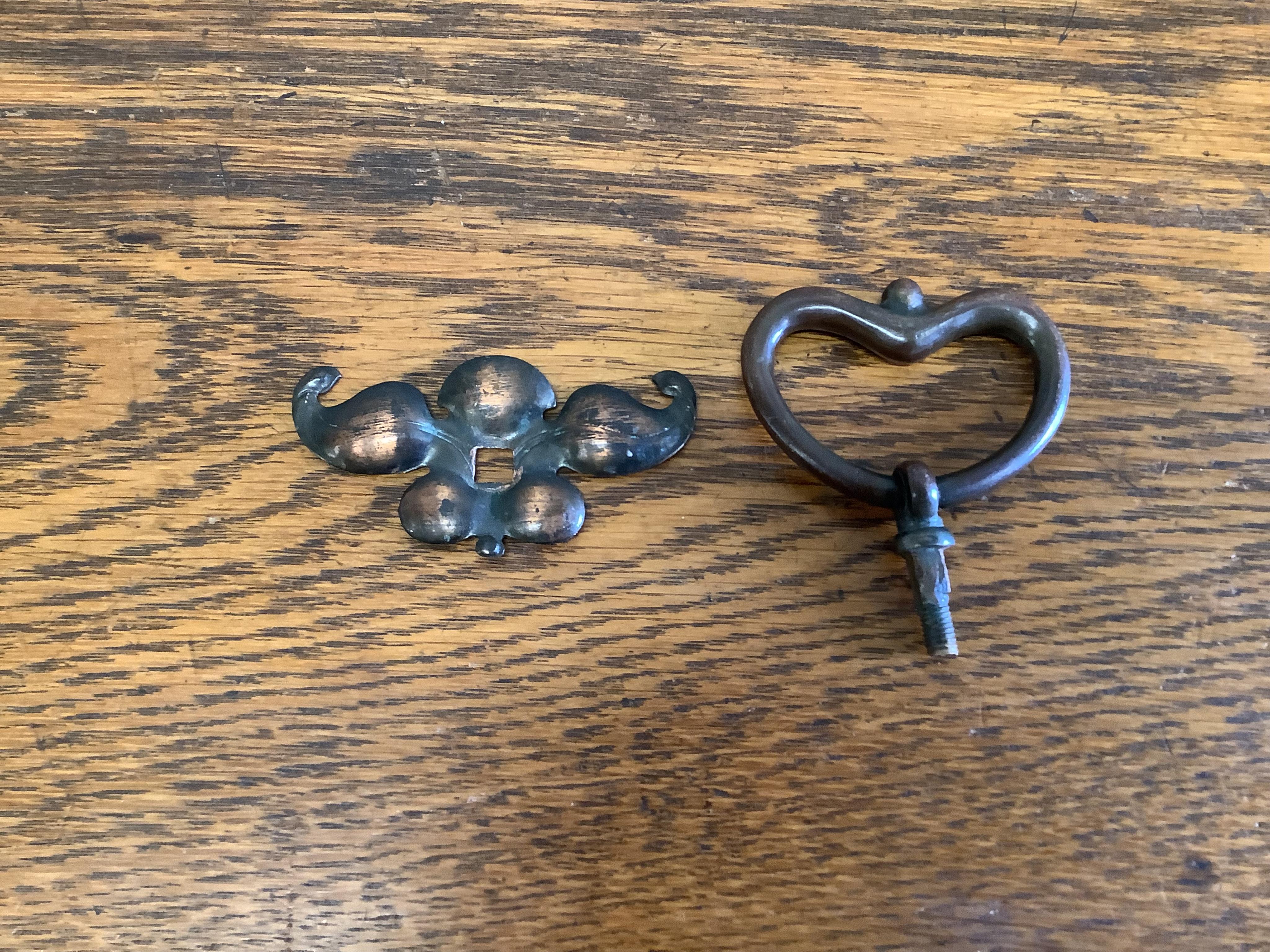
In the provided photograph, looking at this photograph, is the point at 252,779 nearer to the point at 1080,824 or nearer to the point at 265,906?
the point at 265,906

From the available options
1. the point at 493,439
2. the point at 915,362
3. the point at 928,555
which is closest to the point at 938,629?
the point at 928,555

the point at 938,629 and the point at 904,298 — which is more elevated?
the point at 904,298

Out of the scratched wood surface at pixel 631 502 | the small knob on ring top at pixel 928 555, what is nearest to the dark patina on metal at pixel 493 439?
the scratched wood surface at pixel 631 502

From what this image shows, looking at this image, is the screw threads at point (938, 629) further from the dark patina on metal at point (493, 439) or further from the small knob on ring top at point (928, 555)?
the dark patina on metal at point (493, 439)

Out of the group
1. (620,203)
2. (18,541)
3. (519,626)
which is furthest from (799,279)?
(18,541)

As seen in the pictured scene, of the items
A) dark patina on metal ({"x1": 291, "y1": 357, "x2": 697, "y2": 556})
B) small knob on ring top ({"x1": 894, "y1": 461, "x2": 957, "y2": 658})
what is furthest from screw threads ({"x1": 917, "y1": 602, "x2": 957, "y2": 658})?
dark patina on metal ({"x1": 291, "y1": 357, "x2": 697, "y2": 556})

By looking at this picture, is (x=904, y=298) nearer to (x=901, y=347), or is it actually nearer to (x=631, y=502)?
(x=901, y=347)

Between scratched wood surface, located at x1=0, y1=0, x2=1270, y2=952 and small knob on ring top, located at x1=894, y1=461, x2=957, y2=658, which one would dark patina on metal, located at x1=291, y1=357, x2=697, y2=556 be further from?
small knob on ring top, located at x1=894, y1=461, x2=957, y2=658
